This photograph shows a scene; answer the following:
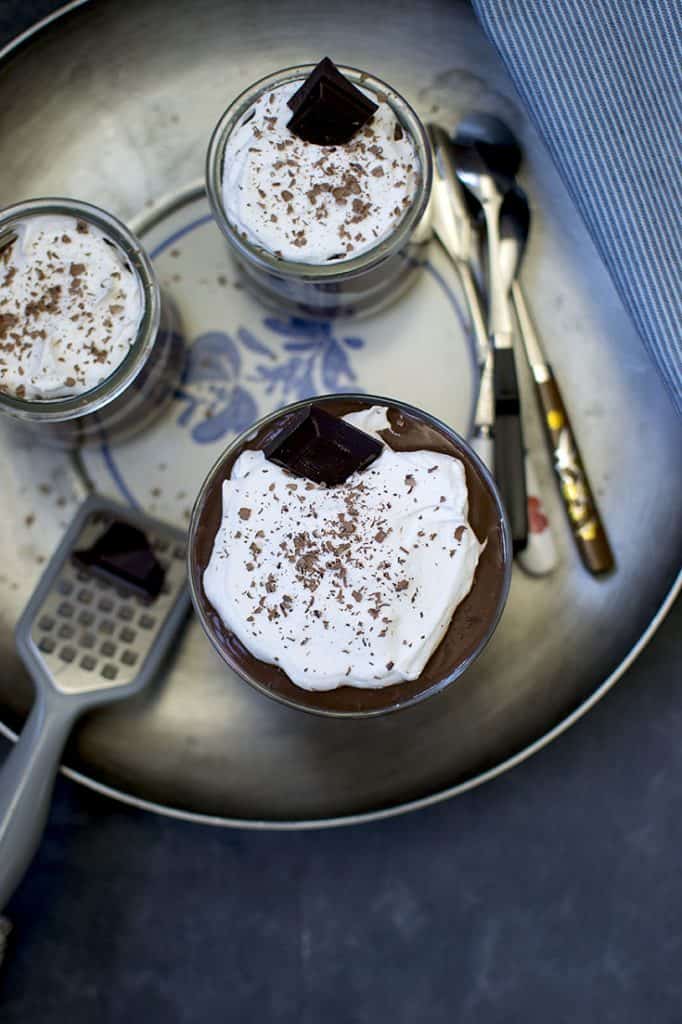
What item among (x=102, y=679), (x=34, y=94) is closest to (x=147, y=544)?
(x=102, y=679)

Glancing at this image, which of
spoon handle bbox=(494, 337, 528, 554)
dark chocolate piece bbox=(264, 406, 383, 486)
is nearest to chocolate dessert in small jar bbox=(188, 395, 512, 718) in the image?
dark chocolate piece bbox=(264, 406, 383, 486)

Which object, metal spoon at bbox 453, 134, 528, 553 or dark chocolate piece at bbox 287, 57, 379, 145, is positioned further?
metal spoon at bbox 453, 134, 528, 553

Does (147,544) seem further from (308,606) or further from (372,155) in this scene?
(372,155)

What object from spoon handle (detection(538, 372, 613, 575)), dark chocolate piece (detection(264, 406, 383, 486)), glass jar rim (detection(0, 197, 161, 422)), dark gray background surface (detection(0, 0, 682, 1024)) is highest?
glass jar rim (detection(0, 197, 161, 422))

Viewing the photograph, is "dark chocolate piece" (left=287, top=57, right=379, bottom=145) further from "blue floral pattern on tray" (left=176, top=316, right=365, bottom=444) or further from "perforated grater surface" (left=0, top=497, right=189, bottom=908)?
"perforated grater surface" (left=0, top=497, right=189, bottom=908)

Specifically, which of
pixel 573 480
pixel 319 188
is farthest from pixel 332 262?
pixel 573 480
